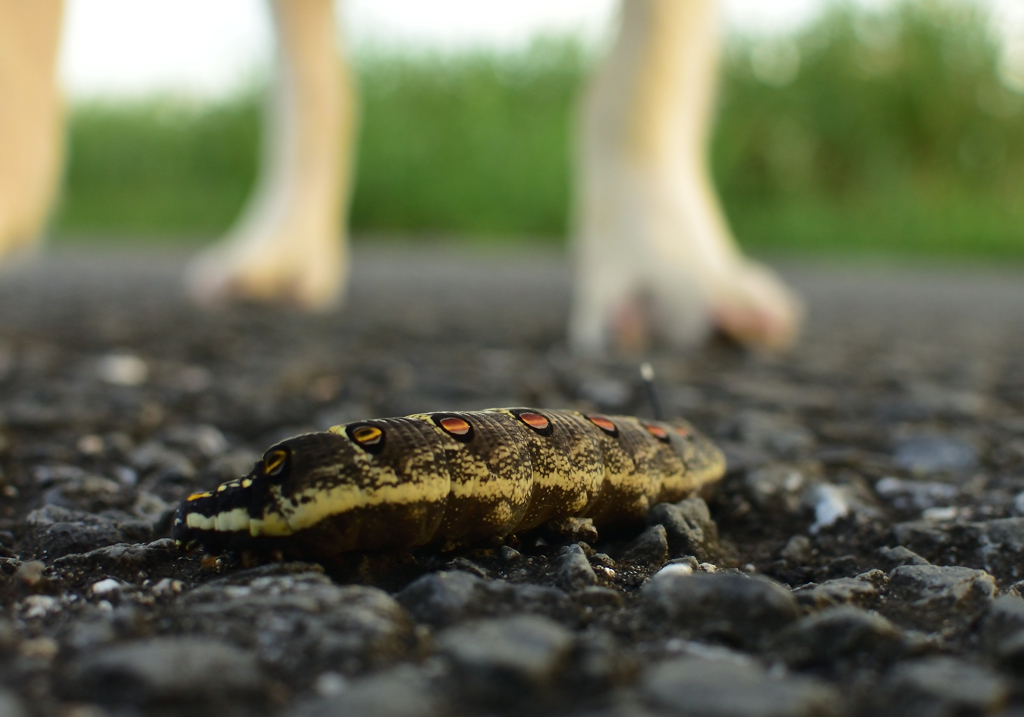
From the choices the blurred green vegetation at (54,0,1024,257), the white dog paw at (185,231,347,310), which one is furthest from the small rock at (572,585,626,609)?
the blurred green vegetation at (54,0,1024,257)

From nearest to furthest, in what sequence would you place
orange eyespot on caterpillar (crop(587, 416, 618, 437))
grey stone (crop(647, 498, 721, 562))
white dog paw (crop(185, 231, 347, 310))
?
grey stone (crop(647, 498, 721, 562)) < orange eyespot on caterpillar (crop(587, 416, 618, 437)) < white dog paw (crop(185, 231, 347, 310))

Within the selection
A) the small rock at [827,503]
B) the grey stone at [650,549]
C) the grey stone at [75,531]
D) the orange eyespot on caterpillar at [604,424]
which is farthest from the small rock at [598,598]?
the grey stone at [75,531]

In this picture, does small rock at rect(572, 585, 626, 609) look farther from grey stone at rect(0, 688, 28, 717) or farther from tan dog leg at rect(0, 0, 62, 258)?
tan dog leg at rect(0, 0, 62, 258)

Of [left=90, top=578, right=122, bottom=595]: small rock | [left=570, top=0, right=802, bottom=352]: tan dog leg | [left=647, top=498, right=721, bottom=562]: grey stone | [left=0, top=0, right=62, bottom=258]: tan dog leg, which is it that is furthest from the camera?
[left=570, top=0, right=802, bottom=352]: tan dog leg

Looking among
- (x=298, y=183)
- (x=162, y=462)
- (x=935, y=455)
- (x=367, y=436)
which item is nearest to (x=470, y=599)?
(x=367, y=436)

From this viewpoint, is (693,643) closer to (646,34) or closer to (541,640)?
(541,640)

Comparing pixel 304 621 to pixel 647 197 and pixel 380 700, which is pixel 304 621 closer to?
pixel 380 700
